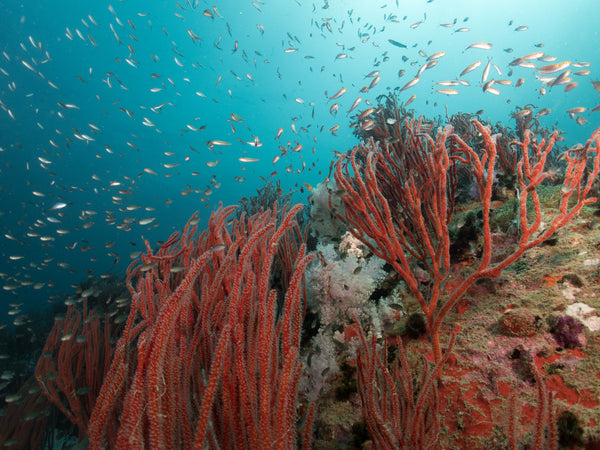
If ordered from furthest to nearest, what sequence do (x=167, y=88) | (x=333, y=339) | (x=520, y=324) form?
(x=167, y=88) → (x=333, y=339) → (x=520, y=324)

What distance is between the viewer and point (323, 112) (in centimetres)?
8569

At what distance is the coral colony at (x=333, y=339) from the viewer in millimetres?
1169

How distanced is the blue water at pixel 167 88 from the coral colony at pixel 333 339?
21.0 meters

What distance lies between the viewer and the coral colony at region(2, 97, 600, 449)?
1169 mm

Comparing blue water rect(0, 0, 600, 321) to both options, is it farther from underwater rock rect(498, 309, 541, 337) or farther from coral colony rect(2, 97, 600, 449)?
underwater rock rect(498, 309, 541, 337)

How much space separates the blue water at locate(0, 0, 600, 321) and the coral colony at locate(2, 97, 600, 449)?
21019 mm

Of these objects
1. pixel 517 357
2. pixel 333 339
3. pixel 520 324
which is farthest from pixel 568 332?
pixel 333 339

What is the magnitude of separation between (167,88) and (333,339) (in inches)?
2786

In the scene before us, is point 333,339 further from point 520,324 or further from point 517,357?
point 520,324

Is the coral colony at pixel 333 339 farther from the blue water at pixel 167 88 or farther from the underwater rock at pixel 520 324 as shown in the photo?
the blue water at pixel 167 88

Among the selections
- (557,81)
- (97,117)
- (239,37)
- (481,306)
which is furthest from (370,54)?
(481,306)

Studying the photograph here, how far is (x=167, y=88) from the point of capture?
58.2 m

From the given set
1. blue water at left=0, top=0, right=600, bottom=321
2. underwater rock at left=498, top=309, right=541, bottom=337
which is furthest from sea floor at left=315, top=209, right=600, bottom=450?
blue water at left=0, top=0, right=600, bottom=321

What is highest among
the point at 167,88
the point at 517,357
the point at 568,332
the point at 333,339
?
the point at 167,88
